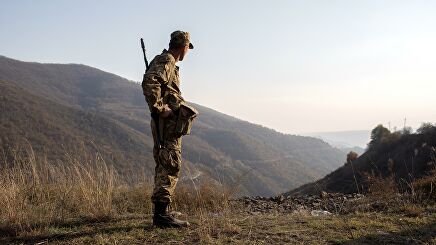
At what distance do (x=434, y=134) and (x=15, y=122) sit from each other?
66447mm

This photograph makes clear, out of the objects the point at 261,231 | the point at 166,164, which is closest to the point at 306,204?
the point at 261,231

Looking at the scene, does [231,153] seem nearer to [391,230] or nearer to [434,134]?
[434,134]

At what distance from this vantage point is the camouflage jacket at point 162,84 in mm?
4156

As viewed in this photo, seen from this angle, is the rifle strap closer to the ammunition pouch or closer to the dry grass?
the ammunition pouch

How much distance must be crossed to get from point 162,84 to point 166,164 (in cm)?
87

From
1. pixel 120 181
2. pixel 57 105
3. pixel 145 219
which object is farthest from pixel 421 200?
pixel 57 105

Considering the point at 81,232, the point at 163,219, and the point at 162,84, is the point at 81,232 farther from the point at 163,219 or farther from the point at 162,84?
the point at 162,84

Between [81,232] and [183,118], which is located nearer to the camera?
[81,232]

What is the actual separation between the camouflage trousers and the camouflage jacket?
0.21 metres

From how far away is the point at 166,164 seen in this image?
14.2 ft

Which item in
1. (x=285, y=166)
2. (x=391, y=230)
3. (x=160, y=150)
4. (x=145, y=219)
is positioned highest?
(x=160, y=150)

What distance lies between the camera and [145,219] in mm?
4953

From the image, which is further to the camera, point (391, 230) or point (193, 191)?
point (193, 191)

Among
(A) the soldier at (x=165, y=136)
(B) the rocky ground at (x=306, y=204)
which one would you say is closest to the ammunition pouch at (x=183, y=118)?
(A) the soldier at (x=165, y=136)
